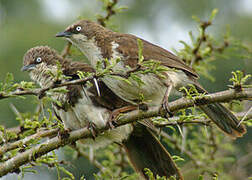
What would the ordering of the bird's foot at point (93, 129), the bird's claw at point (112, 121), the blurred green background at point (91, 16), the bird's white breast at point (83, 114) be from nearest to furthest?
1. the bird's claw at point (112, 121)
2. the bird's foot at point (93, 129)
3. the bird's white breast at point (83, 114)
4. the blurred green background at point (91, 16)

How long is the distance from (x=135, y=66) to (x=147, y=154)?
3.72 ft

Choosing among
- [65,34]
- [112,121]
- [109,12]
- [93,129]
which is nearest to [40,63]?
[65,34]

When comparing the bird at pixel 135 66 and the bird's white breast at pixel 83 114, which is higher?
the bird at pixel 135 66

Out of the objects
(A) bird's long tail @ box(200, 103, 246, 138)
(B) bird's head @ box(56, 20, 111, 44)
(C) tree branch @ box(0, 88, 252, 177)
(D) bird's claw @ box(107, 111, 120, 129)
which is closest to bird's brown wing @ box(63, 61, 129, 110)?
(D) bird's claw @ box(107, 111, 120, 129)

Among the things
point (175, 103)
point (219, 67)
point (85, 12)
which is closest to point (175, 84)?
point (175, 103)

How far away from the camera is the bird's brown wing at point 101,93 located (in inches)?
173

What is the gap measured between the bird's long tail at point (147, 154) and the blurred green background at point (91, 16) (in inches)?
70.8

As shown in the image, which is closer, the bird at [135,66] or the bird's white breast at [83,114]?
the bird's white breast at [83,114]

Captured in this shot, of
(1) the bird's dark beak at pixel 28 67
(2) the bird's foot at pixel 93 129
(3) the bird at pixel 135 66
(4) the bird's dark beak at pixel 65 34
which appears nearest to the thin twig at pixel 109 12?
(3) the bird at pixel 135 66

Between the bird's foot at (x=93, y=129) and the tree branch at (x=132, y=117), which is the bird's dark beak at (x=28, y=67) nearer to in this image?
the bird's foot at (x=93, y=129)

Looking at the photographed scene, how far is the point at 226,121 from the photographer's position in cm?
445

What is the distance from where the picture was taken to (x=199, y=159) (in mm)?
5656

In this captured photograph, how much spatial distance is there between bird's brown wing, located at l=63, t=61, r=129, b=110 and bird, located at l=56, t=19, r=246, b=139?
118 mm

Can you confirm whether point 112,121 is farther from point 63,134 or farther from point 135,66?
point 135,66
